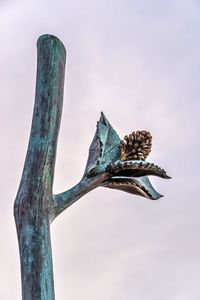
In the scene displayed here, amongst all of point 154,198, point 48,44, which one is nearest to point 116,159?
point 154,198

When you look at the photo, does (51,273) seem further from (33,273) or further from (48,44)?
(48,44)

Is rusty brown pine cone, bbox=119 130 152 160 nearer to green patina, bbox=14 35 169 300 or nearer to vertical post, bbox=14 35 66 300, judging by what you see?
green patina, bbox=14 35 169 300

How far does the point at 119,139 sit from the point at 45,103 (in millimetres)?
523

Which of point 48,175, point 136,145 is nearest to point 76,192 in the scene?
point 48,175

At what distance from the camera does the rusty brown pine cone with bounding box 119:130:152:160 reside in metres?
3.56

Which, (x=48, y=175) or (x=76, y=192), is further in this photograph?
(x=76, y=192)

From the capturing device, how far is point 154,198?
372cm

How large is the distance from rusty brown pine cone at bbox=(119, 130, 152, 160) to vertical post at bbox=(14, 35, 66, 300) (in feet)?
1.38

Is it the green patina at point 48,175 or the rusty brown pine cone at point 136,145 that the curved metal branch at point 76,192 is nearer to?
the green patina at point 48,175

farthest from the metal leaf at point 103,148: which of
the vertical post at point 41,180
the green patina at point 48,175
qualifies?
the vertical post at point 41,180

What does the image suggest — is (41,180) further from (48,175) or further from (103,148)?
(103,148)

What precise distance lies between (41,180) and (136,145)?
2.15ft

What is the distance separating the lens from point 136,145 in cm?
355

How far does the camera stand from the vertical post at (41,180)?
9.80ft
